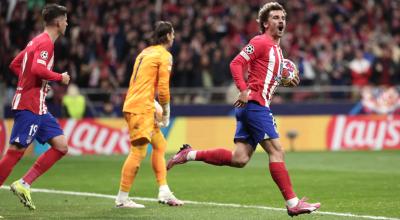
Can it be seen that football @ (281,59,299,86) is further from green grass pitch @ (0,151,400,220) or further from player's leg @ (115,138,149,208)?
player's leg @ (115,138,149,208)

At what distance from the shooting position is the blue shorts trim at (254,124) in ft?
32.2

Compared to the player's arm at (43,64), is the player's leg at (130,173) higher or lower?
lower

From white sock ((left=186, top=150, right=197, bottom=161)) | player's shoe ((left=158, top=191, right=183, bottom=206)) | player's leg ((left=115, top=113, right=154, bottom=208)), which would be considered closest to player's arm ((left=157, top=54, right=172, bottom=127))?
player's leg ((left=115, top=113, right=154, bottom=208))

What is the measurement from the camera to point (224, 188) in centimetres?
1367

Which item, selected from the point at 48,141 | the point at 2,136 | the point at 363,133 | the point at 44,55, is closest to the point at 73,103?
the point at 2,136

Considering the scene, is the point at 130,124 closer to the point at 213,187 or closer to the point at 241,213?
the point at 241,213

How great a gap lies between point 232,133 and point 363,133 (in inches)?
141

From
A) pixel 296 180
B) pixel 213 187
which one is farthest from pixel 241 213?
pixel 296 180

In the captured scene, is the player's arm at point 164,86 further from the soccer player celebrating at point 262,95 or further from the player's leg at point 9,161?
the player's leg at point 9,161

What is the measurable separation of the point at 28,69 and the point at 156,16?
1609 centimetres

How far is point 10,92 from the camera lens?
75.0 ft

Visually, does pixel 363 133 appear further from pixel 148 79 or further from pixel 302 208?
pixel 302 208

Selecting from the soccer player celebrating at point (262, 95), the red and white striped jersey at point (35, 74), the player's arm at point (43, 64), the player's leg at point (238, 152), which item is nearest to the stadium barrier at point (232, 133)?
the red and white striped jersey at point (35, 74)

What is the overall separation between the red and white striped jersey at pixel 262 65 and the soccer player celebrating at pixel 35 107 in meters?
2.02
